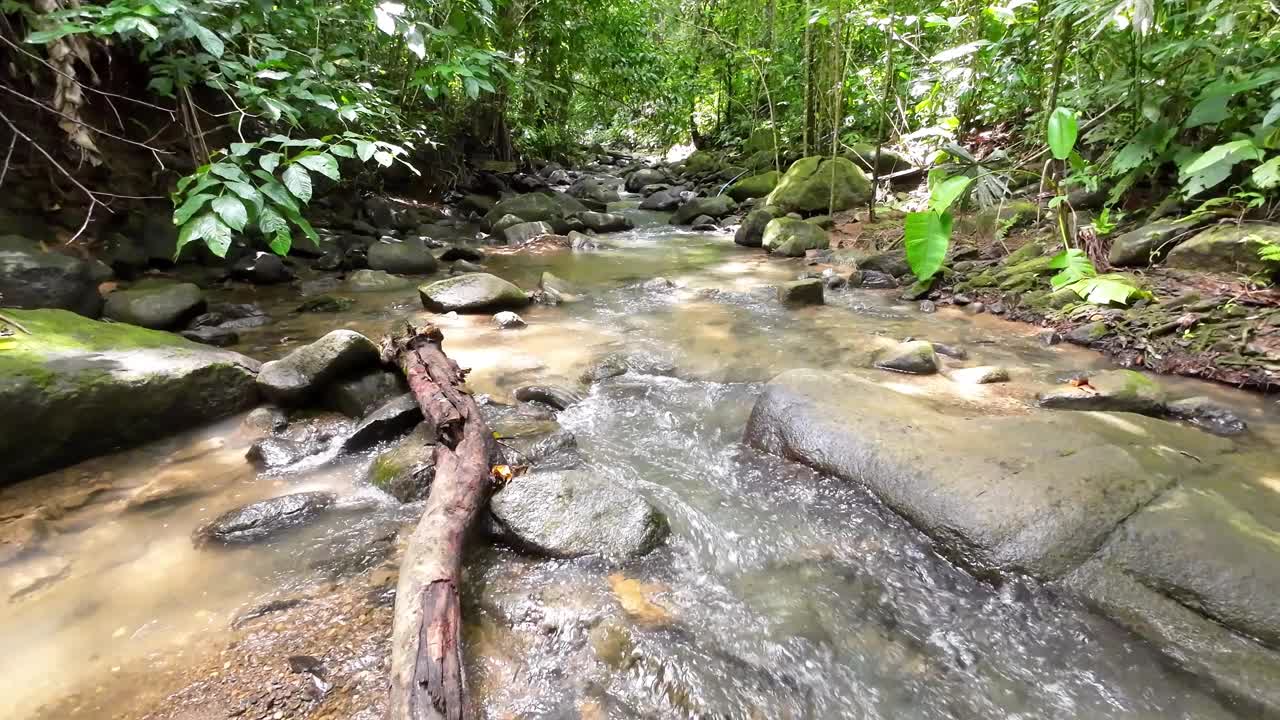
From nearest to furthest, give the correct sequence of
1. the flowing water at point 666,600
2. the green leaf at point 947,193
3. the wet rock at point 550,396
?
1. the flowing water at point 666,600
2. the green leaf at point 947,193
3. the wet rock at point 550,396

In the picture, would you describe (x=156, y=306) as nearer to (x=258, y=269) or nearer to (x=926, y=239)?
(x=258, y=269)

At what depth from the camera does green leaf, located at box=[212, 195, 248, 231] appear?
2.23m

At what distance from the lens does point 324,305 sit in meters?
5.40

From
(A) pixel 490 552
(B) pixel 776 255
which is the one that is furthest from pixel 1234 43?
(A) pixel 490 552

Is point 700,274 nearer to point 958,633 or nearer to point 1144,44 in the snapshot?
point 1144,44

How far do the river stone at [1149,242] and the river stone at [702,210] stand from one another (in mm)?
6456

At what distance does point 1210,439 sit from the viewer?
269 centimetres

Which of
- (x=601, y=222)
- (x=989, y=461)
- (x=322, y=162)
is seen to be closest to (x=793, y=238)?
(x=601, y=222)

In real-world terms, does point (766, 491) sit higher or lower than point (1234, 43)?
lower

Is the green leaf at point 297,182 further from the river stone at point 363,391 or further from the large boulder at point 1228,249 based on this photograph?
the large boulder at point 1228,249

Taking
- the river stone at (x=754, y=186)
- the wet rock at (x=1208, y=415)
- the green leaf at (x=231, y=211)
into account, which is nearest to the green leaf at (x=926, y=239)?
the wet rock at (x=1208, y=415)

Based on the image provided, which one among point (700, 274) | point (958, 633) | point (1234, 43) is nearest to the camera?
point (958, 633)

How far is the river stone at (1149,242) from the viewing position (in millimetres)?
4367

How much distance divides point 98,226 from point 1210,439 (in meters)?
7.55
